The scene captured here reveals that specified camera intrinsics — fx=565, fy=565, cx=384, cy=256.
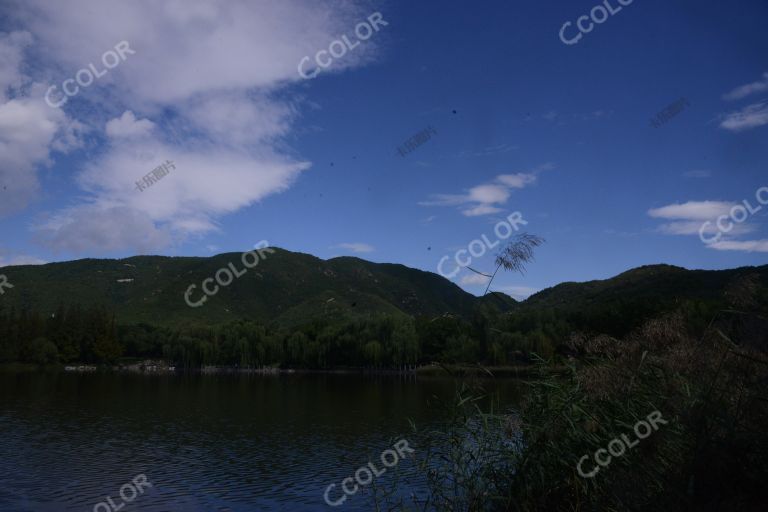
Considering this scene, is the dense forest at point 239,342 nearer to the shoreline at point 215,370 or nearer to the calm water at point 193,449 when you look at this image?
the shoreline at point 215,370

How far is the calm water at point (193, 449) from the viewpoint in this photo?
23719 millimetres

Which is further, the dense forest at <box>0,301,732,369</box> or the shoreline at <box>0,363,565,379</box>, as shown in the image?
the dense forest at <box>0,301,732,369</box>

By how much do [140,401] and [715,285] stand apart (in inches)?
4742

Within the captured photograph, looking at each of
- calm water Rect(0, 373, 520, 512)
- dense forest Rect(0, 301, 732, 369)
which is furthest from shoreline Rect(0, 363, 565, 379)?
calm water Rect(0, 373, 520, 512)

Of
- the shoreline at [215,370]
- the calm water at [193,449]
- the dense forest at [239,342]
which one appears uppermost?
the dense forest at [239,342]

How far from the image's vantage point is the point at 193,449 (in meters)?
34.5

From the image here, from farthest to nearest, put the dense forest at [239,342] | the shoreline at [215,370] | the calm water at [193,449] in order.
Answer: the dense forest at [239,342], the shoreline at [215,370], the calm water at [193,449]

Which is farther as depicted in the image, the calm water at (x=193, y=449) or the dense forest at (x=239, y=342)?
the dense forest at (x=239, y=342)

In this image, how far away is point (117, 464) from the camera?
29.6m

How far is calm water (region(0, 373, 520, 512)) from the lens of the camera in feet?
77.8

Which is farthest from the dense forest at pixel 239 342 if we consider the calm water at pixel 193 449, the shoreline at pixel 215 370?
the calm water at pixel 193 449

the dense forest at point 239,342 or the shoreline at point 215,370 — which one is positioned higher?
the dense forest at point 239,342

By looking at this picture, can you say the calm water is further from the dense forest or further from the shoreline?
the dense forest

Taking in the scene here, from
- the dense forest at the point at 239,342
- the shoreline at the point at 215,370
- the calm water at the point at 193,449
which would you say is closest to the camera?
the calm water at the point at 193,449
